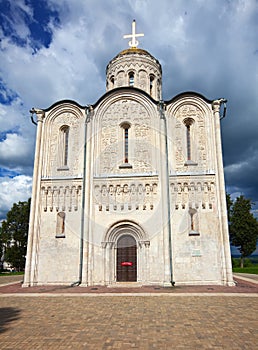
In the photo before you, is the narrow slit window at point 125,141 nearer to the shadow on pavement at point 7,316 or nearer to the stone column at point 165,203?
the stone column at point 165,203

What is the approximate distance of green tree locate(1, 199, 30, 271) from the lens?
93.0 feet

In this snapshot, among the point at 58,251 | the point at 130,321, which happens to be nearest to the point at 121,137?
the point at 58,251

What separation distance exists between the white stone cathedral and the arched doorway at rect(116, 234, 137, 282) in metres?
0.05

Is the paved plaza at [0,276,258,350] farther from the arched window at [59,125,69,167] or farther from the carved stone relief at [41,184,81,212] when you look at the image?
the arched window at [59,125,69,167]

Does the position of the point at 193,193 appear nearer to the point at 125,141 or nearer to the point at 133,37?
the point at 125,141

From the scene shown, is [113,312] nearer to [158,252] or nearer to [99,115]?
[158,252]

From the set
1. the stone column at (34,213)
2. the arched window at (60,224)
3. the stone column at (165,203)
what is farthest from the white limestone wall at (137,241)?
the stone column at (34,213)

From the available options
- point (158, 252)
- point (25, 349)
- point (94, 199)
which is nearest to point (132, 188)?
point (94, 199)

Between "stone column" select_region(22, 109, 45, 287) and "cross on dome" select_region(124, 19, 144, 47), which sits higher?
"cross on dome" select_region(124, 19, 144, 47)

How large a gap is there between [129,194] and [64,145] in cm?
540

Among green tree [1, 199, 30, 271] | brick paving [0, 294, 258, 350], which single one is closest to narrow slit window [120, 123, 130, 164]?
brick paving [0, 294, 258, 350]

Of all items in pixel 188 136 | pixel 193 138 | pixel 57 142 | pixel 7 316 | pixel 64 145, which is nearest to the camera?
pixel 7 316

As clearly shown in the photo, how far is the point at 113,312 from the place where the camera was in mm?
8180

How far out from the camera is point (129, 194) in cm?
1490
